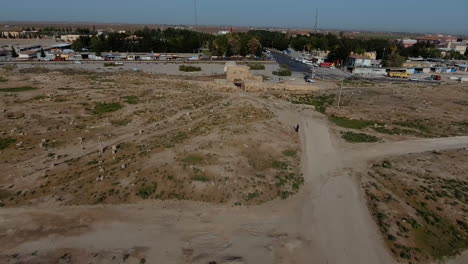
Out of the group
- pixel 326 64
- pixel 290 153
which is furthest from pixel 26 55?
pixel 290 153

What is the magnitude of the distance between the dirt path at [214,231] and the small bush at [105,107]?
21270mm

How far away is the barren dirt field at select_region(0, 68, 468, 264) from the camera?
16.0 meters

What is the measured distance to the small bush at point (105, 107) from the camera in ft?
126

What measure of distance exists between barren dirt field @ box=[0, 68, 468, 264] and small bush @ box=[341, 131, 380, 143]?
0.69 feet

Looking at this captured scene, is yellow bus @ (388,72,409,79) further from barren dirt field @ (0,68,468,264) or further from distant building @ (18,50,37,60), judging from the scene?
distant building @ (18,50,37,60)

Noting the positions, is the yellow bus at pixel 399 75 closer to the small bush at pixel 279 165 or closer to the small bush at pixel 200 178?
the small bush at pixel 279 165

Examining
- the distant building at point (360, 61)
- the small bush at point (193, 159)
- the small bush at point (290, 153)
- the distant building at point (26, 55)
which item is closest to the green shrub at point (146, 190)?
the small bush at point (193, 159)

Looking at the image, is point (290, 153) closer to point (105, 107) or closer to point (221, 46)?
point (105, 107)

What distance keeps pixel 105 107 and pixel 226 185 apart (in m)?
25.8

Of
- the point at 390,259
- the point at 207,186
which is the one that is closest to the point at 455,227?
the point at 390,259

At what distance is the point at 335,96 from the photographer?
50.7 meters

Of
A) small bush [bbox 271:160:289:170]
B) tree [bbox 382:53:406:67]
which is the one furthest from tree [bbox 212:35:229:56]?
small bush [bbox 271:160:289:170]

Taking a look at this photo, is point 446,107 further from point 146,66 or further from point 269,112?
point 146,66

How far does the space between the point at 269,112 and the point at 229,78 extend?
82.2 ft
